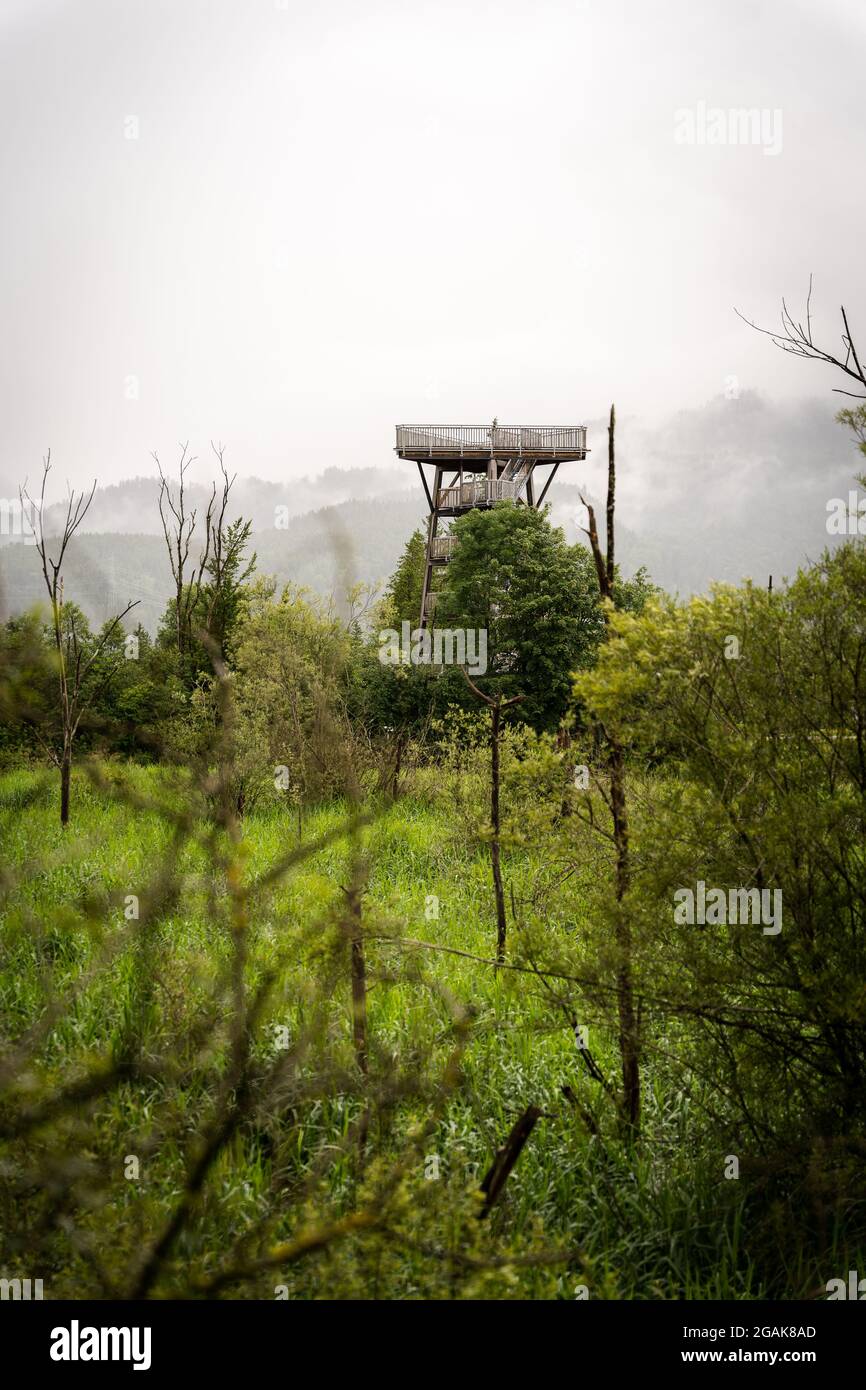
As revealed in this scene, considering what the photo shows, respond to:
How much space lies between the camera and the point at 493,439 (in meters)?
25.0

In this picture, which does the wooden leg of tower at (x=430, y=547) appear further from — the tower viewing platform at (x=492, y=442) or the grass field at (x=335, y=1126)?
the grass field at (x=335, y=1126)

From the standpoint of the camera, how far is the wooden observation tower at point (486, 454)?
80.9 feet

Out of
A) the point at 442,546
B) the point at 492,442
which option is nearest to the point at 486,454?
the point at 492,442

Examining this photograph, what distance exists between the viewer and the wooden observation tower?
24.7 metres

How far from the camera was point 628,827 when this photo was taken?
4.18 m

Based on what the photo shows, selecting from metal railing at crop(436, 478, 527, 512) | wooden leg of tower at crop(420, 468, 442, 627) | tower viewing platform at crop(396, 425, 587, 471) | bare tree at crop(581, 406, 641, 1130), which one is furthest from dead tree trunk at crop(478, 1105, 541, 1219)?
tower viewing platform at crop(396, 425, 587, 471)

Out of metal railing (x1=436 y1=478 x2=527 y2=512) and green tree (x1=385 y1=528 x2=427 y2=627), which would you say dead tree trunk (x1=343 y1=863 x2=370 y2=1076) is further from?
green tree (x1=385 y1=528 x2=427 y2=627)

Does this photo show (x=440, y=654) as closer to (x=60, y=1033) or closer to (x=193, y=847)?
(x=193, y=847)

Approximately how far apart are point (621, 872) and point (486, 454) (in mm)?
22496

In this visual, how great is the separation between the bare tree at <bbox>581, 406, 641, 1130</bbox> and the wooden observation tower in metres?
20.3

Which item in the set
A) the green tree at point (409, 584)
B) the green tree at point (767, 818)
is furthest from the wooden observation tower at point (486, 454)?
the green tree at point (767, 818)

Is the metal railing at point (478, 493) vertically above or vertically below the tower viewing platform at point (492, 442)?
below

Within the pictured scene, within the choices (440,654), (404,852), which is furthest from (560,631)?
(404,852)

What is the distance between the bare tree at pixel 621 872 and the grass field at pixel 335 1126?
328mm
